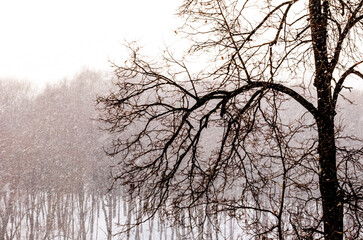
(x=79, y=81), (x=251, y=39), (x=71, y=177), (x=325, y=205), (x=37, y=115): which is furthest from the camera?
(x=79, y=81)

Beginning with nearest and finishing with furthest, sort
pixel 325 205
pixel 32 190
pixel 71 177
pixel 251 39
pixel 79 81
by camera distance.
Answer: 1. pixel 325 205
2. pixel 251 39
3. pixel 32 190
4. pixel 71 177
5. pixel 79 81

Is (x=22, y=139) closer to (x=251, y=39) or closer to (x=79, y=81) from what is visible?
(x=79, y=81)

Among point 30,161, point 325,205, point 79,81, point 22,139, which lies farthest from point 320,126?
point 79,81

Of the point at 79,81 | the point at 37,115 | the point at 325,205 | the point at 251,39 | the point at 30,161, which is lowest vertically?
the point at 325,205

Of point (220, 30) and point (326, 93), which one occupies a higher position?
point (220, 30)

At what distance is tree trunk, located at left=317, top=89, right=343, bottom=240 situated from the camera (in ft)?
14.5

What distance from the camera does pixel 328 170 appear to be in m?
4.63

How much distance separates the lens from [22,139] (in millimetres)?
43281

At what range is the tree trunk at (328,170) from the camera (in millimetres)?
4422

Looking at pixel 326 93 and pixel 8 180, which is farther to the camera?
pixel 8 180

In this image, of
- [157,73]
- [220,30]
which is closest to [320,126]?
[220,30]

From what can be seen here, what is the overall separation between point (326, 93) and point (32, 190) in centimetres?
3686

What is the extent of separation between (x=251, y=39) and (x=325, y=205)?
2651mm

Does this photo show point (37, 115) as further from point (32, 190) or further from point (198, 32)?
point (198, 32)
